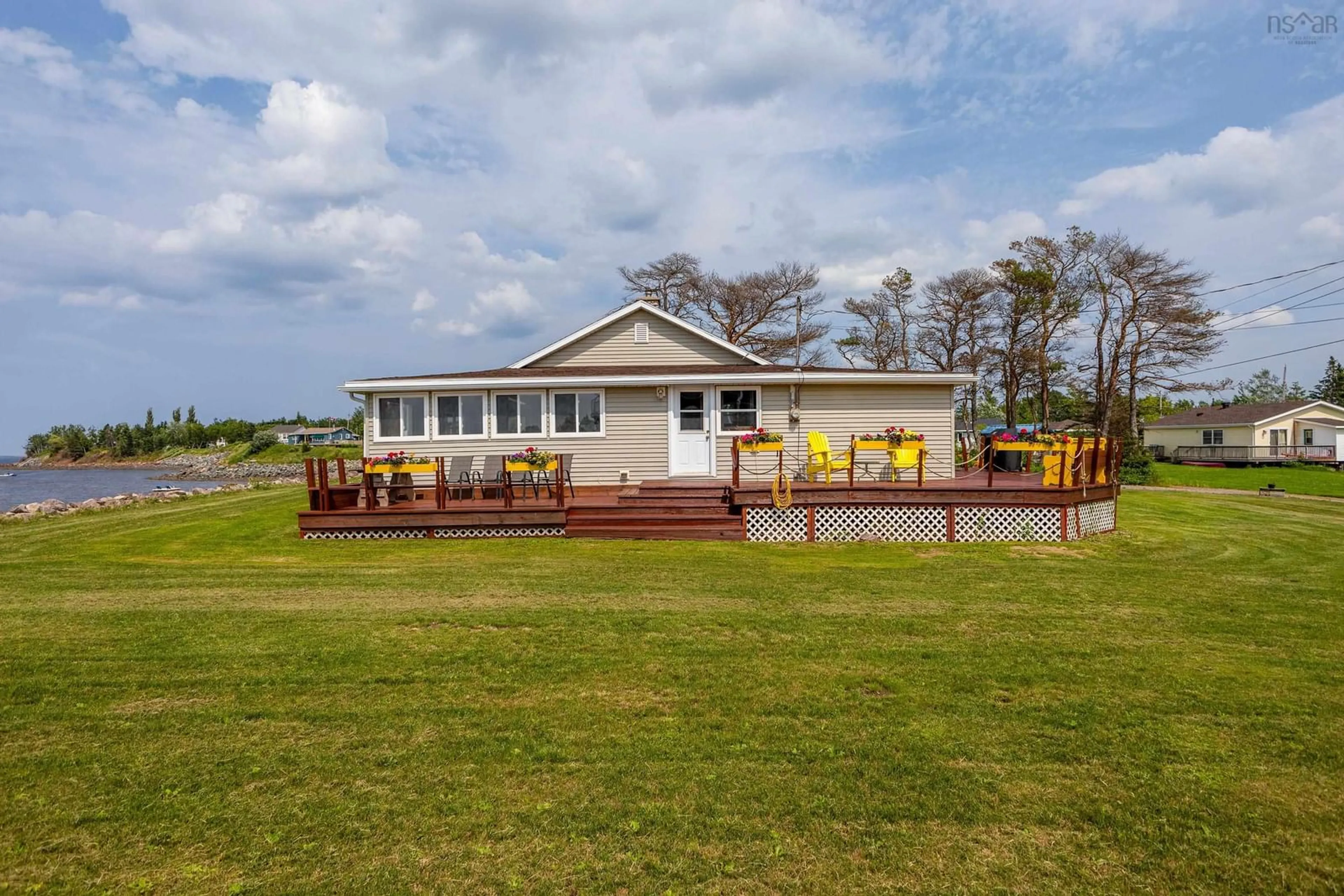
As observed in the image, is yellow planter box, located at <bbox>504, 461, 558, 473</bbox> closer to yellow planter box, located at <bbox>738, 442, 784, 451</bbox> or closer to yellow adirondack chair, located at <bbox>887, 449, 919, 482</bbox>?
yellow planter box, located at <bbox>738, 442, 784, 451</bbox>

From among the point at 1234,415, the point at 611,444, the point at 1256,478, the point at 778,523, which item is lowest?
the point at 1256,478

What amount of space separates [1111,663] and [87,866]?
5.71 metres

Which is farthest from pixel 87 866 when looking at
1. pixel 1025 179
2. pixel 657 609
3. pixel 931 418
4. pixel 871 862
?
pixel 1025 179

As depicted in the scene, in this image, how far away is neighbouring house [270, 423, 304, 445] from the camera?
3036 inches

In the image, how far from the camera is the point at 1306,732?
3.80m

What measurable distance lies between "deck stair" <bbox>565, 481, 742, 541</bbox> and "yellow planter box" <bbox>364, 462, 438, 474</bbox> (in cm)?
253

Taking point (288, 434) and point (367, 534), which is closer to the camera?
point (367, 534)

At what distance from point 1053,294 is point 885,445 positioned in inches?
1097

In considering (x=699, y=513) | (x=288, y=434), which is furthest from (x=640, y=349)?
(x=288, y=434)

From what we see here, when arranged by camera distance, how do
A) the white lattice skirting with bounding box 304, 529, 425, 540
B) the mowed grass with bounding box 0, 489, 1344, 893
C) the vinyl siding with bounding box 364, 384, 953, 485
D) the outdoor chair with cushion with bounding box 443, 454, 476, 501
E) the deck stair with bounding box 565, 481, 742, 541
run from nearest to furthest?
the mowed grass with bounding box 0, 489, 1344, 893 < the deck stair with bounding box 565, 481, 742, 541 < the white lattice skirting with bounding box 304, 529, 425, 540 < the outdoor chair with cushion with bounding box 443, 454, 476, 501 < the vinyl siding with bounding box 364, 384, 953, 485

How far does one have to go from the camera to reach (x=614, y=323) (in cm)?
1652

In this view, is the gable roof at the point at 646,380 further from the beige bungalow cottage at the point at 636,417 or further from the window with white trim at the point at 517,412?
the window with white trim at the point at 517,412

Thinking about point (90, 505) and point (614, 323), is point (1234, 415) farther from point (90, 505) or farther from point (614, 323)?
point (90, 505)

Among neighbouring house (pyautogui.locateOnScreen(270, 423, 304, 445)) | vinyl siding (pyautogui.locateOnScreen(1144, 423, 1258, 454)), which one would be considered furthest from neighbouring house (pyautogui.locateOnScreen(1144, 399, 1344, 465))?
neighbouring house (pyautogui.locateOnScreen(270, 423, 304, 445))
